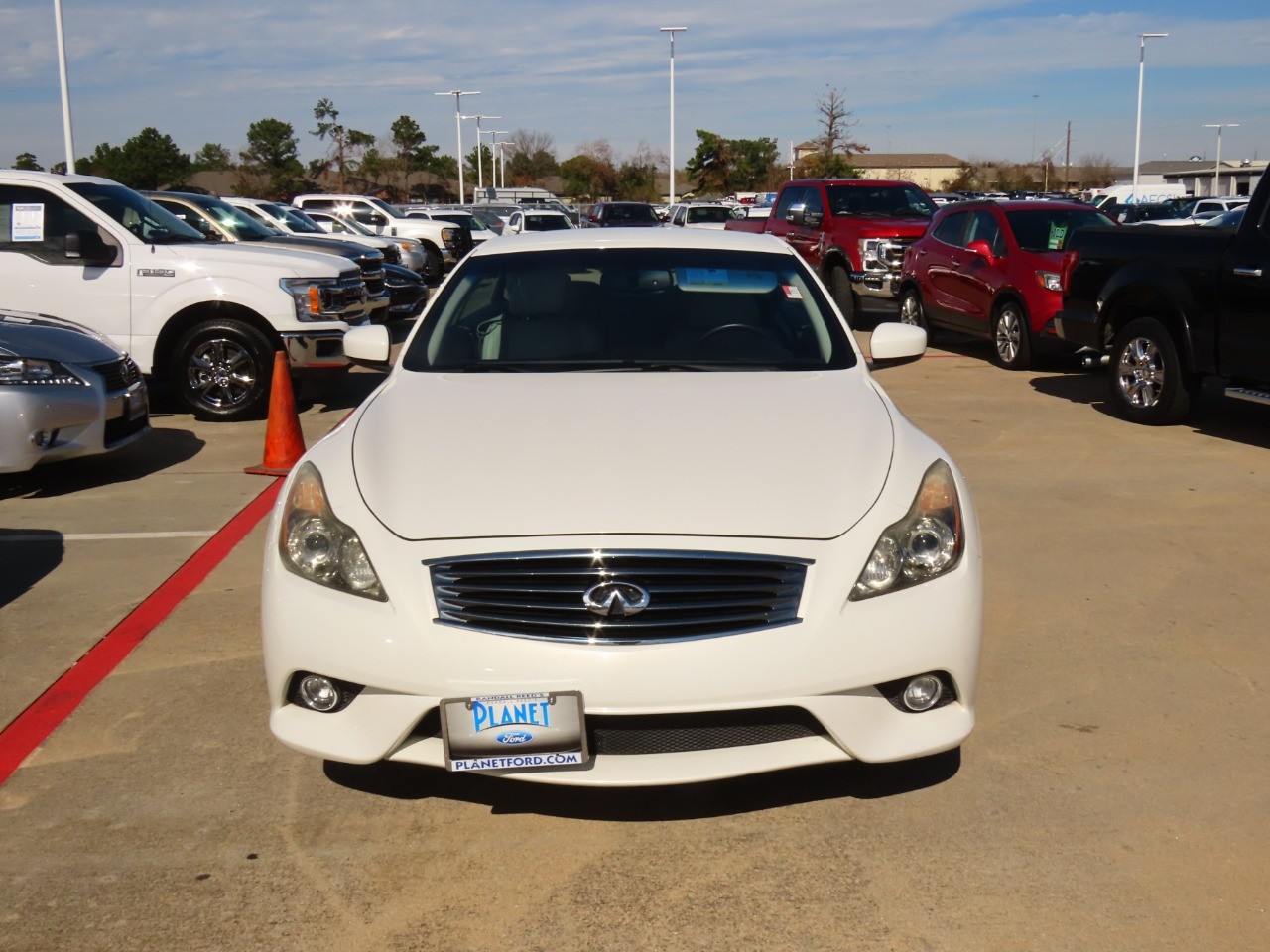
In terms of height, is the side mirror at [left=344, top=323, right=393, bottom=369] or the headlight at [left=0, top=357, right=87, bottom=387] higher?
the side mirror at [left=344, top=323, right=393, bottom=369]

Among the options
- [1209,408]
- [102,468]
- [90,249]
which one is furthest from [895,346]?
[90,249]

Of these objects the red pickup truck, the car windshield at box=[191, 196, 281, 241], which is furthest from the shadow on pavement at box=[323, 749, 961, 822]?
the red pickup truck

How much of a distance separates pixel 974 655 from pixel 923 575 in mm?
258

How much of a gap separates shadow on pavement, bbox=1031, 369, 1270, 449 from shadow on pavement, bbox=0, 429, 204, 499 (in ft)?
23.1

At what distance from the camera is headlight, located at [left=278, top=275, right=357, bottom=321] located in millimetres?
10430

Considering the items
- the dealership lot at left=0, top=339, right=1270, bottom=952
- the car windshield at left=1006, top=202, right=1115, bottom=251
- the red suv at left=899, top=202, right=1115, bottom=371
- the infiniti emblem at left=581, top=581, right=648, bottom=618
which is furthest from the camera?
the car windshield at left=1006, top=202, right=1115, bottom=251

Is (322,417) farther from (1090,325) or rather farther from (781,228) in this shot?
(781,228)

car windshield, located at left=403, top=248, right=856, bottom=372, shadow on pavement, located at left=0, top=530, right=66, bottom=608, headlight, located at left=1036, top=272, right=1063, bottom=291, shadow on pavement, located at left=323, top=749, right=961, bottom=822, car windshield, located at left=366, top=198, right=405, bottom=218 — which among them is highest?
car windshield, located at left=366, top=198, right=405, bottom=218

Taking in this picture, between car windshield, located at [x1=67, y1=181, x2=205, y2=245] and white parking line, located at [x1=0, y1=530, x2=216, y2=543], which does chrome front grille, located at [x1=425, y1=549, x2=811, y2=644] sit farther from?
car windshield, located at [x1=67, y1=181, x2=205, y2=245]

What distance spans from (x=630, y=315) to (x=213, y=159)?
100102 millimetres

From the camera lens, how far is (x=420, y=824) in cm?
359

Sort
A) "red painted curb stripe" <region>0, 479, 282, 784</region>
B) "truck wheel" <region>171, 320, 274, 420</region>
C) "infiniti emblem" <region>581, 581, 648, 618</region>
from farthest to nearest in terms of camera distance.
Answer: "truck wheel" <region>171, 320, 274, 420</region> < "red painted curb stripe" <region>0, 479, 282, 784</region> < "infiniti emblem" <region>581, 581, 648, 618</region>

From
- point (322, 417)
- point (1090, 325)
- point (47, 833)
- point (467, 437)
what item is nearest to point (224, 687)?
point (47, 833)

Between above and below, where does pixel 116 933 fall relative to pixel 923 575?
below
